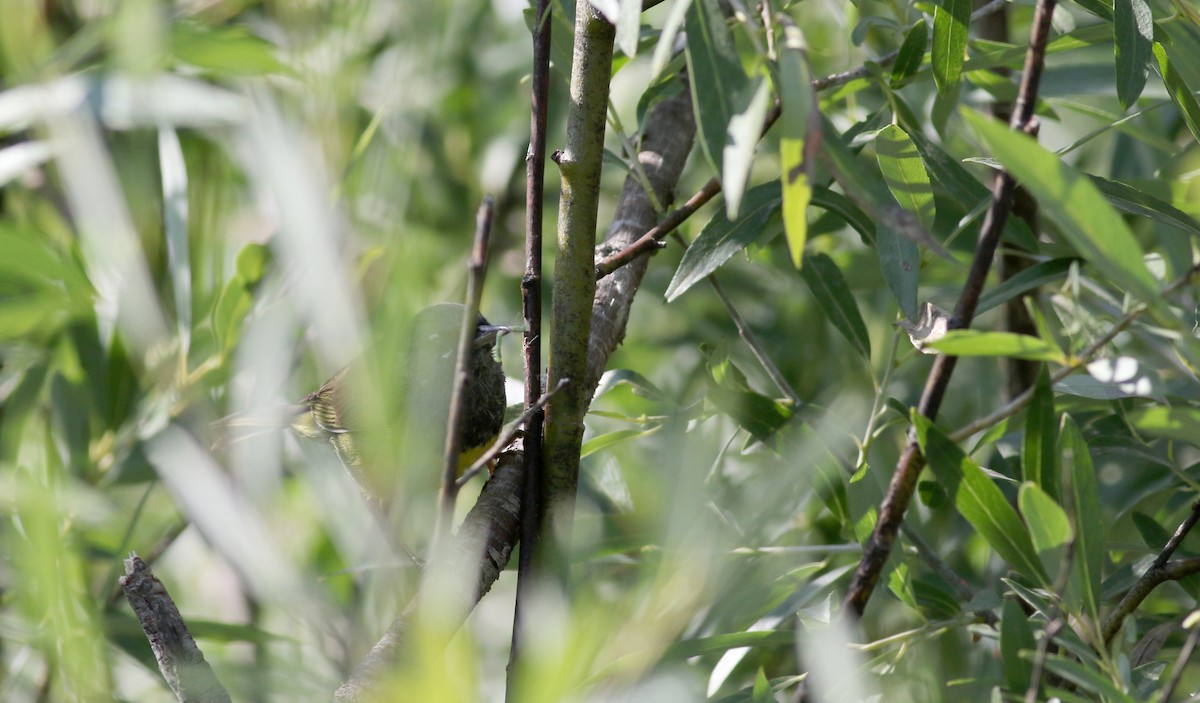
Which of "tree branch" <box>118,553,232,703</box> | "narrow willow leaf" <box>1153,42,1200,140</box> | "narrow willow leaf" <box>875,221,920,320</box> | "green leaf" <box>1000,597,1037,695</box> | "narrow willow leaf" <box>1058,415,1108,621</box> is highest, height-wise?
"narrow willow leaf" <box>1153,42,1200,140</box>

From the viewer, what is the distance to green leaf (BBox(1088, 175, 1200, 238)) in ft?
3.79

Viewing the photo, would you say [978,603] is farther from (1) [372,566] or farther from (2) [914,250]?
(1) [372,566]

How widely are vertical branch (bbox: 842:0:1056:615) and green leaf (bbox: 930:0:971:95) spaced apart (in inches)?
8.9

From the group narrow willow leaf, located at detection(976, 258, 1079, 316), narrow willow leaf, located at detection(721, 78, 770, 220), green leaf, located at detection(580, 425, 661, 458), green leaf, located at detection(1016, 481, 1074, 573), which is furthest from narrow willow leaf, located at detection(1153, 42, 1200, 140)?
Result: green leaf, located at detection(580, 425, 661, 458)

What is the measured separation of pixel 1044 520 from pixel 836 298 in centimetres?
57

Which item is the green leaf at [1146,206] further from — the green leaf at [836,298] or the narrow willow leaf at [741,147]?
the narrow willow leaf at [741,147]

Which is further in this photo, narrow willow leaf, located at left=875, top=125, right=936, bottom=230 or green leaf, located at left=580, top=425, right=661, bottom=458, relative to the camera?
green leaf, located at left=580, top=425, right=661, bottom=458

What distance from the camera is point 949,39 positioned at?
1190 mm

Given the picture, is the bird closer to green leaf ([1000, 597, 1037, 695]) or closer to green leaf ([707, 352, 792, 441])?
green leaf ([707, 352, 792, 441])

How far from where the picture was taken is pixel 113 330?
202 centimetres

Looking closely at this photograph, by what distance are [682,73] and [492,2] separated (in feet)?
4.19

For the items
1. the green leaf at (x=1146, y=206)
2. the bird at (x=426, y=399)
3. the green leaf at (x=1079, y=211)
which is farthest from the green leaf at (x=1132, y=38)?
the bird at (x=426, y=399)

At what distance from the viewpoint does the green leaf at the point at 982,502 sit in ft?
3.30

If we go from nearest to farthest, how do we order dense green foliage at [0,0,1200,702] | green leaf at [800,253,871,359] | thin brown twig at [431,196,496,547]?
thin brown twig at [431,196,496,547] < dense green foliage at [0,0,1200,702] < green leaf at [800,253,871,359]
